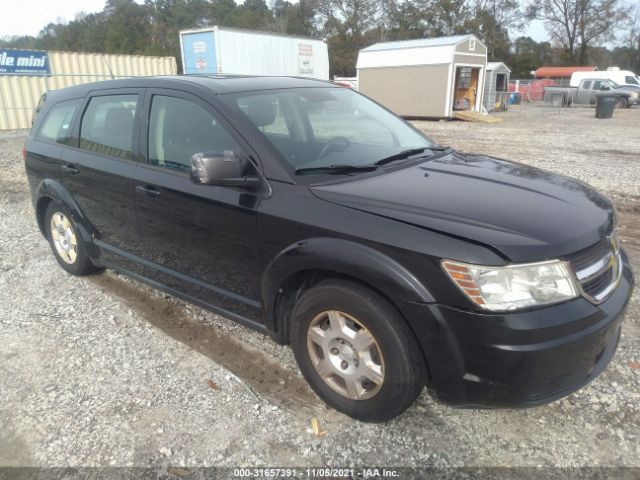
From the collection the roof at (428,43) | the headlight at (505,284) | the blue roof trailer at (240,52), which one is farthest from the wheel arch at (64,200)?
the roof at (428,43)

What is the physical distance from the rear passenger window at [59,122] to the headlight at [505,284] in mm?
3638

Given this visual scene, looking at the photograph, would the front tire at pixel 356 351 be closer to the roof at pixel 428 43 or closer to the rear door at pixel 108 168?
the rear door at pixel 108 168

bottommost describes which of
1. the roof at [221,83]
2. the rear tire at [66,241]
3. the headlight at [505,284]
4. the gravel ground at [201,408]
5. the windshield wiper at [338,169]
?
the gravel ground at [201,408]

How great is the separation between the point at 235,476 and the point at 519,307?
1.54 meters

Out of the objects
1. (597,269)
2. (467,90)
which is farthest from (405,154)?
(467,90)

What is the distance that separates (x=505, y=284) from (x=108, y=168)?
2965 mm

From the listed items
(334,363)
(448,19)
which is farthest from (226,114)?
(448,19)

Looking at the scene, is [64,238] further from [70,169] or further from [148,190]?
[148,190]

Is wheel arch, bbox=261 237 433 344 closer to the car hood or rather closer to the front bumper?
the front bumper

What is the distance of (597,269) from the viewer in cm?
235

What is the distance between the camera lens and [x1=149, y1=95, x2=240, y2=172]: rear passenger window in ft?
10.0

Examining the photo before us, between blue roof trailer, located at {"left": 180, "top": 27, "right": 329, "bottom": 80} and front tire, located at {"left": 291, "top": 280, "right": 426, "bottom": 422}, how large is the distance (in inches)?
652

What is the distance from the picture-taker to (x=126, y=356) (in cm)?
340

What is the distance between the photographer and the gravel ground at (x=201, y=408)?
2.48 metres
